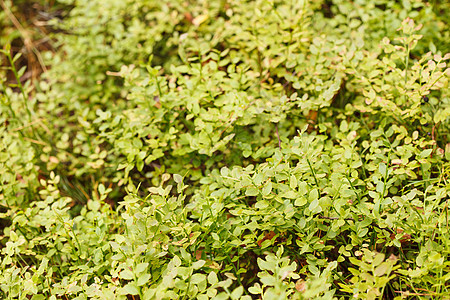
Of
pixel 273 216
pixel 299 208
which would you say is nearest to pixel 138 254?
pixel 273 216

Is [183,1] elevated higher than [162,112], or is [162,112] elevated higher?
[183,1]

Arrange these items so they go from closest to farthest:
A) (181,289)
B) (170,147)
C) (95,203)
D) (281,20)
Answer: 1. (181,289)
2. (95,203)
3. (170,147)
4. (281,20)

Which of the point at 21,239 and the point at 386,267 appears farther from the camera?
the point at 21,239

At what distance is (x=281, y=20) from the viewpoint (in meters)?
2.31

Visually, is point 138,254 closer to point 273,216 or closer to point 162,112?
point 273,216

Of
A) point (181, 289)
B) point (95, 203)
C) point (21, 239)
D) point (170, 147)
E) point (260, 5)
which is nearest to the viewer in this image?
point (181, 289)

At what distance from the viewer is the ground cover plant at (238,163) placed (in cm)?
147

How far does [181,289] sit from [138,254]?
0.66 feet

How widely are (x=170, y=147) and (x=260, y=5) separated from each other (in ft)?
4.03

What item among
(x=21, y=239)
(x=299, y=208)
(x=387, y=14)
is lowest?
(x=21, y=239)

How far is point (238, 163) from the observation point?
78.2 inches

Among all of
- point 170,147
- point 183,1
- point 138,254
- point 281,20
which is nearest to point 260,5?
point 281,20

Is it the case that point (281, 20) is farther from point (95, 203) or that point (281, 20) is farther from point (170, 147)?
point (95, 203)

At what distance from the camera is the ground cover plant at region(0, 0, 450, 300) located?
1.47 metres
